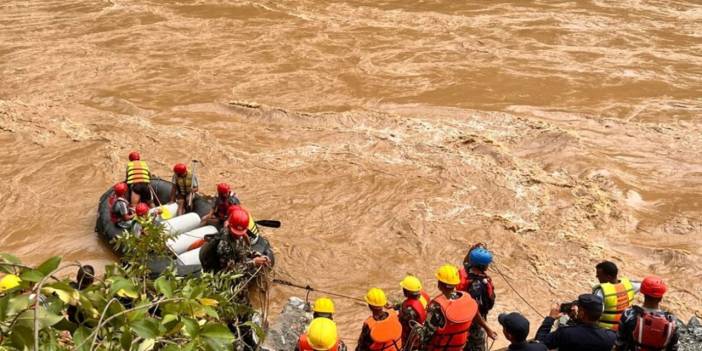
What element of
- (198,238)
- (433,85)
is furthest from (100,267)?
(433,85)

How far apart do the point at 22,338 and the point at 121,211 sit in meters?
6.30

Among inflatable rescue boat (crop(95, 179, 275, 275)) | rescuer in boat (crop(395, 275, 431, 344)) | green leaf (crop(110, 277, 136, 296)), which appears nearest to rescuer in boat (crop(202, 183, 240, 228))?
inflatable rescue boat (crop(95, 179, 275, 275))

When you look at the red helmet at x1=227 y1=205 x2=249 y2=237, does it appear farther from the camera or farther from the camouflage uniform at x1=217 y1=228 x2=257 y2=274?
the camera

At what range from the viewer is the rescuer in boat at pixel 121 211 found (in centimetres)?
738

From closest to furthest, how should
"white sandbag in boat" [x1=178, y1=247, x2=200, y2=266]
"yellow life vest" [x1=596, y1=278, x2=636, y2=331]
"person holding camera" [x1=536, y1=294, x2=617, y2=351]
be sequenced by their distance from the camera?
"person holding camera" [x1=536, y1=294, x2=617, y2=351]
"yellow life vest" [x1=596, y1=278, x2=636, y2=331]
"white sandbag in boat" [x1=178, y1=247, x2=200, y2=266]

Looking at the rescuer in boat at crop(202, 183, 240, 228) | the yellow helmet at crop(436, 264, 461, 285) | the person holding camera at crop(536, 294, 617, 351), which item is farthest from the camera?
the rescuer in boat at crop(202, 183, 240, 228)

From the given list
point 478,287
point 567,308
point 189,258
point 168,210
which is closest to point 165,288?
point 478,287

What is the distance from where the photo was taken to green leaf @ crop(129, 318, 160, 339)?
151 cm

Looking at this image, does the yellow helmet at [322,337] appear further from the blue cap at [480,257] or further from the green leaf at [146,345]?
the green leaf at [146,345]

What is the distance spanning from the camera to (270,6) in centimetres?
1959

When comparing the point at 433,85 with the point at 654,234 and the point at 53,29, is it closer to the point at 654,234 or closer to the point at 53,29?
the point at 654,234

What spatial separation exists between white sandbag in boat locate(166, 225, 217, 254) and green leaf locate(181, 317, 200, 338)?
5357mm

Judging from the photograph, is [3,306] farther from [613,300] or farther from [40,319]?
[613,300]

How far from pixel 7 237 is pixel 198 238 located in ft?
11.3
